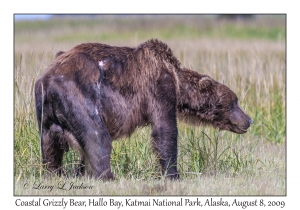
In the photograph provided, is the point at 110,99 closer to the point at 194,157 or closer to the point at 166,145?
the point at 166,145

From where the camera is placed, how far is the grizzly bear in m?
7.94

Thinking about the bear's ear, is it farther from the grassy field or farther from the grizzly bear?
the grassy field

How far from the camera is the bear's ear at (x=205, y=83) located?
9047 mm

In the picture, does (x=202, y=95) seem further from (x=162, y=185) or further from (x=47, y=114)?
(x=47, y=114)

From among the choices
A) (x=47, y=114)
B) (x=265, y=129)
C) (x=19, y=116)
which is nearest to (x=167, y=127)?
(x=47, y=114)

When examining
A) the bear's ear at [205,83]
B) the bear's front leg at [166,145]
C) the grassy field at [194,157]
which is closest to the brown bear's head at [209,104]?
the bear's ear at [205,83]

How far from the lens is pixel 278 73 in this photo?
14195mm

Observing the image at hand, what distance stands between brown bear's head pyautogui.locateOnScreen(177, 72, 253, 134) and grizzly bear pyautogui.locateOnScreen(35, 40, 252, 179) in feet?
0.05

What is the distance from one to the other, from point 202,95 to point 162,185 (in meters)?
1.67

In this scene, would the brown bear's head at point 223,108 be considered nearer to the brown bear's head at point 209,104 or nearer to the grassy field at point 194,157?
the brown bear's head at point 209,104

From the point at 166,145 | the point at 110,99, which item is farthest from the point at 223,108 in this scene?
the point at 110,99

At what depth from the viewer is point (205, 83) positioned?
29.7 ft

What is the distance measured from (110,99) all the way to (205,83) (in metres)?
1.56
